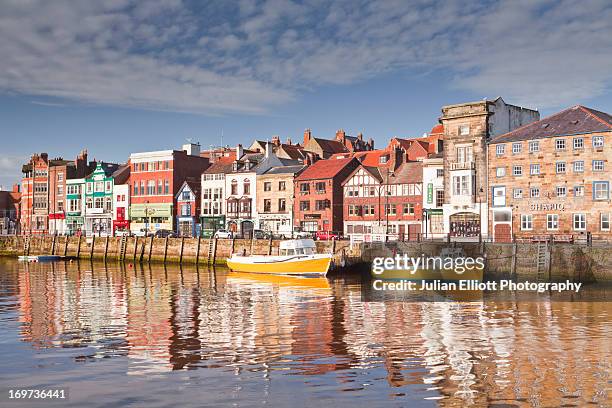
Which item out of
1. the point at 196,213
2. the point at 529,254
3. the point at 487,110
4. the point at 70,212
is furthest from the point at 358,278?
the point at 70,212

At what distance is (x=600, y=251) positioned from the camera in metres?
47.8

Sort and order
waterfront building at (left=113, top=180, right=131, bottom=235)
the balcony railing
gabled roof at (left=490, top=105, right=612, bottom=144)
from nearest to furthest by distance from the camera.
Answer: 1. gabled roof at (left=490, top=105, right=612, bottom=144)
2. the balcony railing
3. waterfront building at (left=113, top=180, right=131, bottom=235)

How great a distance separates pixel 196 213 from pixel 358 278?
45.8 meters

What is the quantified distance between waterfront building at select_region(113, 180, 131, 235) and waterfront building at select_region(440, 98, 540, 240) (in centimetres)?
5475

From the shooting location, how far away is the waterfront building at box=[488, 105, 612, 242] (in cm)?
5606

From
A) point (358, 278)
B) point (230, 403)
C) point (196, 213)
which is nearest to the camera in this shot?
point (230, 403)

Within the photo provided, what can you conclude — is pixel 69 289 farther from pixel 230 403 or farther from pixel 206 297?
pixel 230 403

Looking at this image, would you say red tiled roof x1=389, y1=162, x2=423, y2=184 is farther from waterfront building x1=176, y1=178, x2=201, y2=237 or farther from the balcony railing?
waterfront building x1=176, y1=178, x2=201, y2=237

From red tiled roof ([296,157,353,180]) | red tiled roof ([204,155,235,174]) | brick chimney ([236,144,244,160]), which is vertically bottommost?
red tiled roof ([296,157,353,180])

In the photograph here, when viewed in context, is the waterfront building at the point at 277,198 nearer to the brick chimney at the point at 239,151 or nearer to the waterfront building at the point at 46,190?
the brick chimney at the point at 239,151

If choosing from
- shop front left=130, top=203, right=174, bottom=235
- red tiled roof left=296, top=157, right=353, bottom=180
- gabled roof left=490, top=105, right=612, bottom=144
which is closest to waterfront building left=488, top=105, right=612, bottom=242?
gabled roof left=490, top=105, right=612, bottom=144

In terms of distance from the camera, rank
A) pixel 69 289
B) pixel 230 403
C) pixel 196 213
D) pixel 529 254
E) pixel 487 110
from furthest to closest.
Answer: pixel 196 213 → pixel 487 110 → pixel 529 254 → pixel 69 289 → pixel 230 403

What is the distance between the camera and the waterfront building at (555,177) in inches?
2207

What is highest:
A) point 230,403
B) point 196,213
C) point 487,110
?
point 487,110
